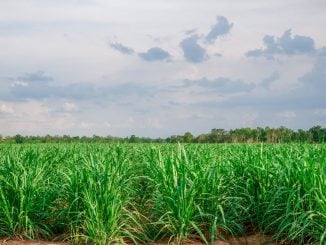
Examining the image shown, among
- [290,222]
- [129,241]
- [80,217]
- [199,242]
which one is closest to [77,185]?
[80,217]

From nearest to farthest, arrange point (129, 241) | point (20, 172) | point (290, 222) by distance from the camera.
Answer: point (290, 222) → point (129, 241) → point (20, 172)

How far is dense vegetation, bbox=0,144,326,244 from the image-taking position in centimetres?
602

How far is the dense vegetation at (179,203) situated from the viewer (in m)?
6.02

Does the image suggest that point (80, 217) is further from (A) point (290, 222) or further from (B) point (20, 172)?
(A) point (290, 222)

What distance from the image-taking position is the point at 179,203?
6082 mm

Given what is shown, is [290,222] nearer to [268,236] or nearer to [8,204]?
[268,236]

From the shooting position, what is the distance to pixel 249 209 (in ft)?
22.2

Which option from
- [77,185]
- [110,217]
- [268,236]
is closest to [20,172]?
[77,185]

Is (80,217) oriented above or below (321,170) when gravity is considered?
below

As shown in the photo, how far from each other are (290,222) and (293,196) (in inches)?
11.9

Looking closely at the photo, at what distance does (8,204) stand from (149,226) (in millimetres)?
1907

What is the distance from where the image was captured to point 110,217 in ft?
20.2

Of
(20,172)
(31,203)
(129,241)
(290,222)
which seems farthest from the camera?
(20,172)

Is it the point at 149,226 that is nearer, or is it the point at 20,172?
the point at 149,226
